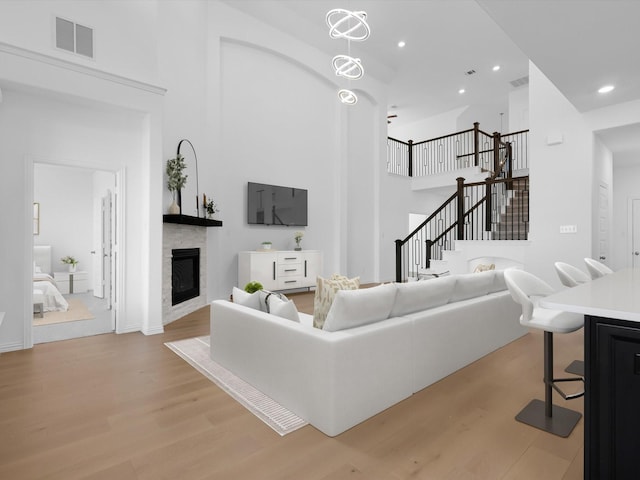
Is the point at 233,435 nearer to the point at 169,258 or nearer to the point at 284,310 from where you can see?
the point at 284,310

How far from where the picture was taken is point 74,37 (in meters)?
3.72

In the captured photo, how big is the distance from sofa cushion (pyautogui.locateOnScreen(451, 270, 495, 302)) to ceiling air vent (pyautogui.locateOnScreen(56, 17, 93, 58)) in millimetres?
4426

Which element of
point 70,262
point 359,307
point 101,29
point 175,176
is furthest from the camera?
point 70,262

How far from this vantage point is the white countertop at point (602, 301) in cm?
130

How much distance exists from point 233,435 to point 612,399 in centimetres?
181

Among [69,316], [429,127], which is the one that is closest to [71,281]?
[69,316]

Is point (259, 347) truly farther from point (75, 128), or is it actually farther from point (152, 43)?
point (152, 43)

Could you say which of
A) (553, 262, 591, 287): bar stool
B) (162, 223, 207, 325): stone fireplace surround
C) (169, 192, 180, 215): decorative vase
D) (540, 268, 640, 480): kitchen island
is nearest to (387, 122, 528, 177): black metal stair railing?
(162, 223, 207, 325): stone fireplace surround

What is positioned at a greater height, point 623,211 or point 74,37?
point 74,37

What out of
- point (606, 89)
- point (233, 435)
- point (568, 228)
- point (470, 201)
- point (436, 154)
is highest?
point (436, 154)

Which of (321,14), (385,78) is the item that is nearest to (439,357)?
(321,14)

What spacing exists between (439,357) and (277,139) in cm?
547

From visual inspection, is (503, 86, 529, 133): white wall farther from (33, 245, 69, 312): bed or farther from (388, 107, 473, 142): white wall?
(33, 245, 69, 312): bed

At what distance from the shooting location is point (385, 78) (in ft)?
29.9
